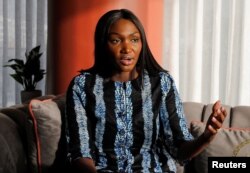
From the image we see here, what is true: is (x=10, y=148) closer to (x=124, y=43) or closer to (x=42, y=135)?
(x=42, y=135)

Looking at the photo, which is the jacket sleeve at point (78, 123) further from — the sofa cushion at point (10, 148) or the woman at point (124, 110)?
the sofa cushion at point (10, 148)

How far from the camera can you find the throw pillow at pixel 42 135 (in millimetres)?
1359

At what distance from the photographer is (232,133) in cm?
148

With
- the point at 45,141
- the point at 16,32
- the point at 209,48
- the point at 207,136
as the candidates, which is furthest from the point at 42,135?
the point at 16,32

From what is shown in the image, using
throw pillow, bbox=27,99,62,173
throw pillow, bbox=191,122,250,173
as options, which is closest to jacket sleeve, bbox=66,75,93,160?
throw pillow, bbox=27,99,62,173

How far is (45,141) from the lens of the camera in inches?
53.8

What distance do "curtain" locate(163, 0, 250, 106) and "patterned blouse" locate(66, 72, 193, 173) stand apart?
138 centimetres

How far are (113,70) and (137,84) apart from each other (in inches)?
4.0

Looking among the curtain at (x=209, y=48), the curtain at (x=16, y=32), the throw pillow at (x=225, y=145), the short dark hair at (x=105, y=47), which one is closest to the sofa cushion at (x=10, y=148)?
the short dark hair at (x=105, y=47)

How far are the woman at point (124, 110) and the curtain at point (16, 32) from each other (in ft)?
6.79

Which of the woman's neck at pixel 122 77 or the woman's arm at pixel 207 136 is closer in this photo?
the woman's arm at pixel 207 136

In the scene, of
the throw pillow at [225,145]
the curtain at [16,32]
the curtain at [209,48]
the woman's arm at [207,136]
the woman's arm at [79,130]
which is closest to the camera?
the woman's arm at [207,136]

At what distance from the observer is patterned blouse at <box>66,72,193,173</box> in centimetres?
127

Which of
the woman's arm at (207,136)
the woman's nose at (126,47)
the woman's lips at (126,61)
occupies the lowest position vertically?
the woman's arm at (207,136)
